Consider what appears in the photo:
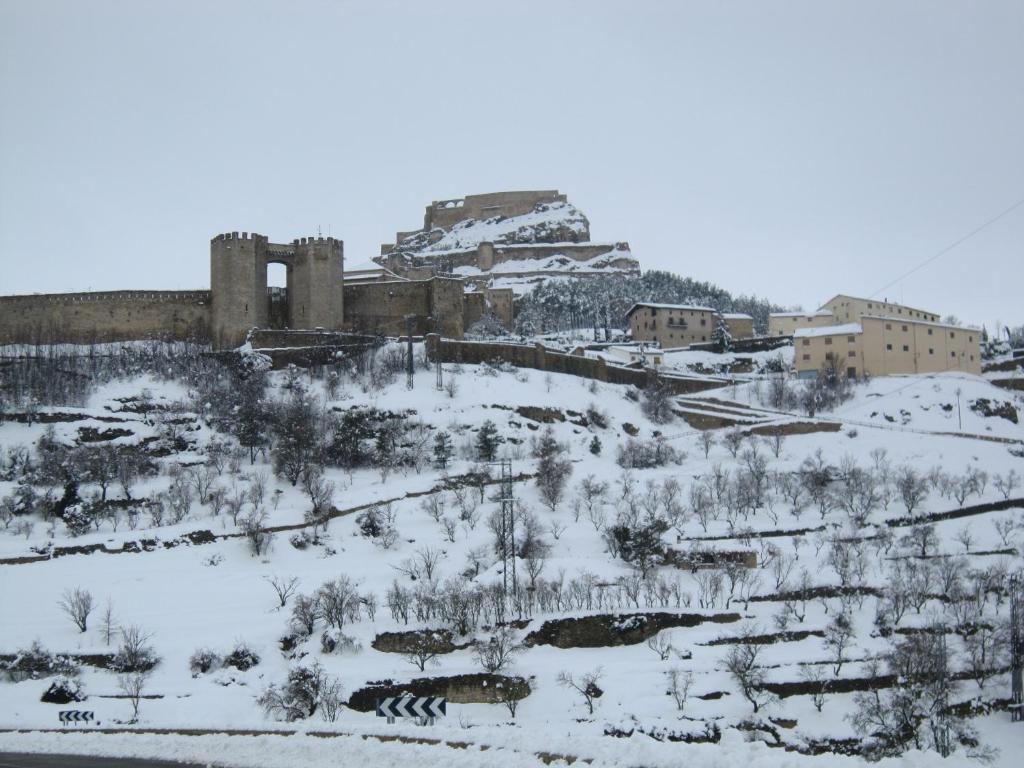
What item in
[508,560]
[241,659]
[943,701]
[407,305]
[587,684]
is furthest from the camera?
[407,305]

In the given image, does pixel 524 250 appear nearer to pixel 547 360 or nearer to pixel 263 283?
pixel 547 360

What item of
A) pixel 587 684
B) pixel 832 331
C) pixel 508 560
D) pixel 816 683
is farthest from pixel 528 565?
pixel 832 331

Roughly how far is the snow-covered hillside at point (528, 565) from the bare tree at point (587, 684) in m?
0.16

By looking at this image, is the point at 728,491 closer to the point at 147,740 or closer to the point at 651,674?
the point at 651,674

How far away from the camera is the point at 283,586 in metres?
27.4

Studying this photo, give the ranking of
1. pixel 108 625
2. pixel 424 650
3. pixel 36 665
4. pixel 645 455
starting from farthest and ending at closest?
pixel 645 455
pixel 108 625
pixel 424 650
pixel 36 665

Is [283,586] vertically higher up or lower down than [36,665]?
higher up

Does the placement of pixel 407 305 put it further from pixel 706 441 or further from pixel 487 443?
pixel 706 441

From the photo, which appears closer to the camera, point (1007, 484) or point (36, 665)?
point (36, 665)

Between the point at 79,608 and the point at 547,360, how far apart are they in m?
28.0

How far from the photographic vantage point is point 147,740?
1623 centimetres

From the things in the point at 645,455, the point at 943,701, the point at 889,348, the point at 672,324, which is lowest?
the point at 943,701

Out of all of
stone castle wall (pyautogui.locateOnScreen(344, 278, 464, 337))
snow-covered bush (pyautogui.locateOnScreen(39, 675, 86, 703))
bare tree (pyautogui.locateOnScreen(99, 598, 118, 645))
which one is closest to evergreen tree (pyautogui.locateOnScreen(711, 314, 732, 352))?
stone castle wall (pyautogui.locateOnScreen(344, 278, 464, 337))

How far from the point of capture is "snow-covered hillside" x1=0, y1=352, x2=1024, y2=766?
21703mm
